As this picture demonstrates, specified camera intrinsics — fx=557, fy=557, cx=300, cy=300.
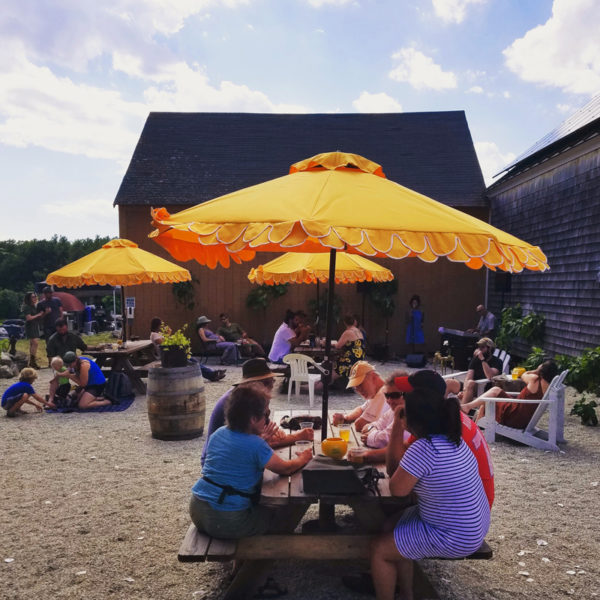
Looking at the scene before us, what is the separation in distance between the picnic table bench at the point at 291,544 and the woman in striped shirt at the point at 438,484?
0.18 metres

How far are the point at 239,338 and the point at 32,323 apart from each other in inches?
183

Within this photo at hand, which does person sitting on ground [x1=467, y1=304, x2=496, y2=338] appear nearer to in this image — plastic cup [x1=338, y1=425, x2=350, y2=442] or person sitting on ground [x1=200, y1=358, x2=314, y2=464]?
plastic cup [x1=338, y1=425, x2=350, y2=442]

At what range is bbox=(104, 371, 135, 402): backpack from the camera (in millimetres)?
8805

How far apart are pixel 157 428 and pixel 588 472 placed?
470cm

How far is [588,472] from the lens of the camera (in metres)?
5.57

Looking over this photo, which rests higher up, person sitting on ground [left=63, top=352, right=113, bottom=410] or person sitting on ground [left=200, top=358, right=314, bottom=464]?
person sitting on ground [left=200, top=358, right=314, bottom=464]

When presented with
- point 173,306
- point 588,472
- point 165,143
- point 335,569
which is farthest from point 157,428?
point 165,143

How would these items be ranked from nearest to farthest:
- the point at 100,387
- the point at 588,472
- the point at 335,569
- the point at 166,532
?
1. the point at 335,569
2. the point at 166,532
3. the point at 588,472
4. the point at 100,387

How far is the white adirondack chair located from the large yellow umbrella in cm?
340

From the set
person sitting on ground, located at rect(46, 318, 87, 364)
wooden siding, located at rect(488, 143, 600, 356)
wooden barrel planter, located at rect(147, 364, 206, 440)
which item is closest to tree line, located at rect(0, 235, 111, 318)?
person sitting on ground, located at rect(46, 318, 87, 364)

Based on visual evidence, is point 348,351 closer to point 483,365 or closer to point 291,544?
point 483,365

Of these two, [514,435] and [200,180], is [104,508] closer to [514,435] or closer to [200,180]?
[514,435]

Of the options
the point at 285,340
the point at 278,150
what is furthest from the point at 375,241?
the point at 278,150

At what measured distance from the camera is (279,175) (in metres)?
15.7
